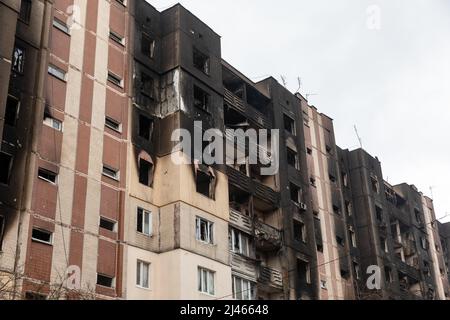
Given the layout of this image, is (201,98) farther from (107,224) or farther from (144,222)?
(107,224)

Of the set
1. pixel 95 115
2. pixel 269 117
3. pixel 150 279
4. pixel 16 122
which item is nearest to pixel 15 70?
pixel 16 122

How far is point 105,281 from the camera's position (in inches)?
1226

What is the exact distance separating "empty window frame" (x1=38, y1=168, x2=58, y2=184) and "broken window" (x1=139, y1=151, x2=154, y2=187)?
244 inches

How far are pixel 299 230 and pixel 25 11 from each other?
25251mm

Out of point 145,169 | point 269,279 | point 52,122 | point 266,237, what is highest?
point 52,122

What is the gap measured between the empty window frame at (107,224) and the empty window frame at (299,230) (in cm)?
1745

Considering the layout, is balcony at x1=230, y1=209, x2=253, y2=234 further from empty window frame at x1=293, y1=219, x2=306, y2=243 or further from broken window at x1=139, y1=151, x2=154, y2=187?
empty window frame at x1=293, y1=219, x2=306, y2=243

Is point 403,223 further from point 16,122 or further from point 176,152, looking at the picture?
point 16,122

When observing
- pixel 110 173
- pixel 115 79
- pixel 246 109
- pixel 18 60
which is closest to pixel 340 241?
pixel 246 109

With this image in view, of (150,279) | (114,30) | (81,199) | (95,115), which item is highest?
(114,30)

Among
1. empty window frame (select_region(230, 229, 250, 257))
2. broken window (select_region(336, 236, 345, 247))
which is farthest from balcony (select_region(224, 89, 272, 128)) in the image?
broken window (select_region(336, 236, 345, 247))

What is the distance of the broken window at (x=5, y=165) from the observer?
2838 centimetres

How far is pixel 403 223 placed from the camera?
62.6 metres

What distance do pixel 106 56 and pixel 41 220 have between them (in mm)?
12131
